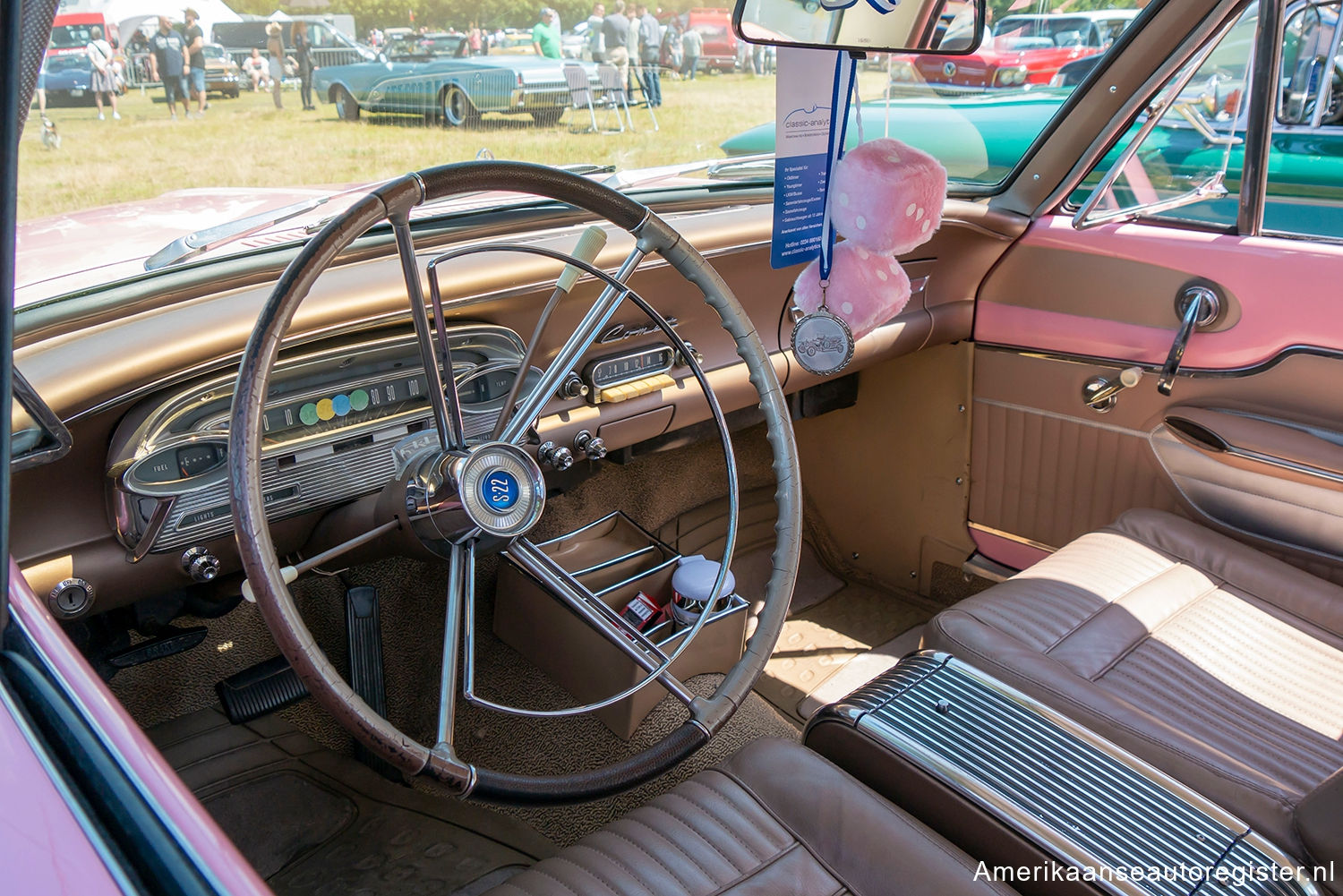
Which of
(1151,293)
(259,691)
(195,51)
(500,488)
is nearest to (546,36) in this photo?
(195,51)

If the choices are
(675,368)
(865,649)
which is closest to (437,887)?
(675,368)

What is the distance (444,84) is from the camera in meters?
1.43

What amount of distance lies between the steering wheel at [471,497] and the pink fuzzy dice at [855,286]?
35cm

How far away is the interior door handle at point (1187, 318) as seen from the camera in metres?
1.99

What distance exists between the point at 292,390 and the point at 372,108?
413mm

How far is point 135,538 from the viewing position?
1271mm

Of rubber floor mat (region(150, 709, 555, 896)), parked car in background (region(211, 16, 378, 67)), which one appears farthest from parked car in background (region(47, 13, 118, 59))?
rubber floor mat (region(150, 709, 555, 896))

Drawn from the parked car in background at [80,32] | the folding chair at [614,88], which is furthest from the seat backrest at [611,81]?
the parked car in background at [80,32]

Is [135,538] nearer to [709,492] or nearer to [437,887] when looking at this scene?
[437,887]

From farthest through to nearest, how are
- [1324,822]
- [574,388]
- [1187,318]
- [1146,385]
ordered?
[1146,385] < [1187,318] < [574,388] < [1324,822]

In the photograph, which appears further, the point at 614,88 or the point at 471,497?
the point at 614,88

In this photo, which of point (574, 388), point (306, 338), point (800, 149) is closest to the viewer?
point (306, 338)

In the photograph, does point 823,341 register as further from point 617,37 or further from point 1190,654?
point 1190,654

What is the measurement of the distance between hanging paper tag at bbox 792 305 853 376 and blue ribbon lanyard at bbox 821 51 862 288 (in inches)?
3.5
